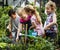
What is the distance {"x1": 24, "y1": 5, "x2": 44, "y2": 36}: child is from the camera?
29.5 ft

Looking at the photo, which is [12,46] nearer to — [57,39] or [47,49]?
[47,49]

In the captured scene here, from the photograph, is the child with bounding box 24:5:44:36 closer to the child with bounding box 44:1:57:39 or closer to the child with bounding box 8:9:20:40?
the child with bounding box 44:1:57:39

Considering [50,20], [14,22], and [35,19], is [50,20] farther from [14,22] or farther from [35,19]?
[14,22]

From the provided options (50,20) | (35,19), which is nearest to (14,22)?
(35,19)

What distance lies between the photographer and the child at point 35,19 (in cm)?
898

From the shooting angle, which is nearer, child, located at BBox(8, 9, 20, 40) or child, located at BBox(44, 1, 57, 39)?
child, located at BBox(44, 1, 57, 39)

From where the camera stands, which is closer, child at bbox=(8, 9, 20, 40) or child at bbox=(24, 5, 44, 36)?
child at bbox=(24, 5, 44, 36)

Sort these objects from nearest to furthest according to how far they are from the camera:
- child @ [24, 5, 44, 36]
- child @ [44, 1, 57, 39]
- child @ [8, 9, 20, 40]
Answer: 1. child @ [24, 5, 44, 36]
2. child @ [44, 1, 57, 39]
3. child @ [8, 9, 20, 40]

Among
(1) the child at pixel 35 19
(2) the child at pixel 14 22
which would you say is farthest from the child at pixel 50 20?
(2) the child at pixel 14 22

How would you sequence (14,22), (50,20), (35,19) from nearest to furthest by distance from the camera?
(35,19) < (50,20) < (14,22)

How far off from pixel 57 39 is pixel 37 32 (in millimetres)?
939

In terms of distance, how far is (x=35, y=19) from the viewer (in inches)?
356

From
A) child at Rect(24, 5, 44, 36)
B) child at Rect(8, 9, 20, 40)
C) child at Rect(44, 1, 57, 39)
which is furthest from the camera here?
child at Rect(8, 9, 20, 40)

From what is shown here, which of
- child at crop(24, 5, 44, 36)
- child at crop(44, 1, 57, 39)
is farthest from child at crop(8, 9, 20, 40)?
child at crop(44, 1, 57, 39)
